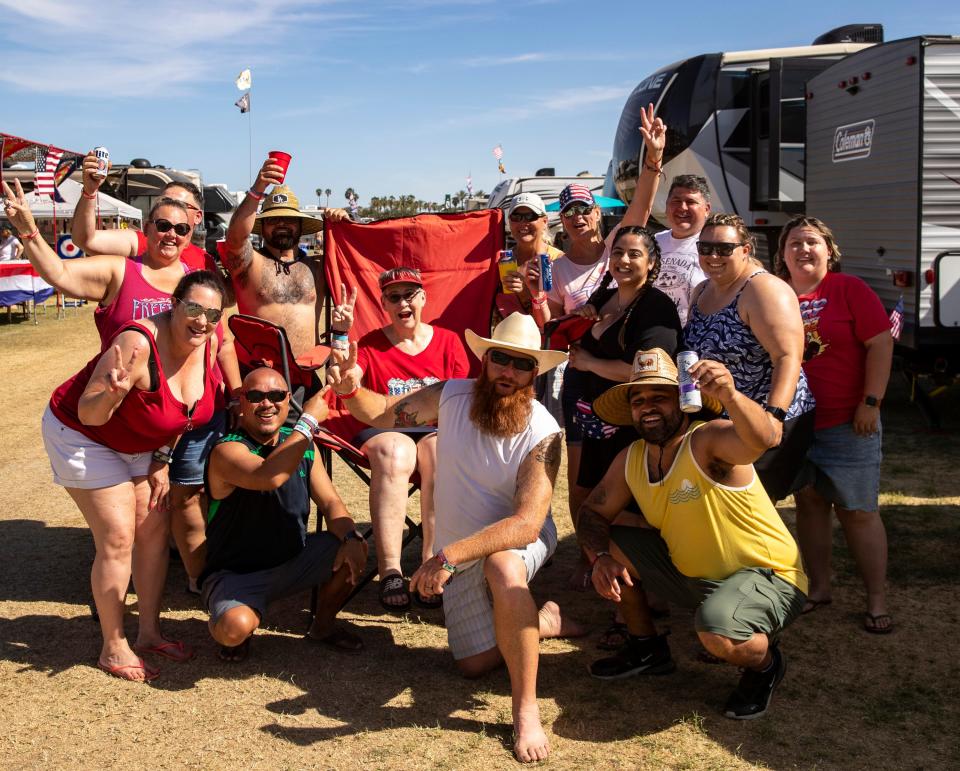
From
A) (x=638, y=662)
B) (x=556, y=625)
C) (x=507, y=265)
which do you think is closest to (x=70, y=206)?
(x=507, y=265)

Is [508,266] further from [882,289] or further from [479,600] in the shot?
[882,289]

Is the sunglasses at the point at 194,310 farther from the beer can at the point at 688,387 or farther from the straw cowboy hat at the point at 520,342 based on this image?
the beer can at the point at 688,387

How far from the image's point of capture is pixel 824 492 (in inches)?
155

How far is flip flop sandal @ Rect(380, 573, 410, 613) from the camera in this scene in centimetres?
389

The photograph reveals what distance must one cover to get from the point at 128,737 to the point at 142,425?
1.10 m

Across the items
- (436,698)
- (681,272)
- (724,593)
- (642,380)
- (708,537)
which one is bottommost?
(436,698)

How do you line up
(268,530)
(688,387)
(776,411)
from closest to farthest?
(688,387) → (776,411) → (268,530)

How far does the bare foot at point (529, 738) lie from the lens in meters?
2.94

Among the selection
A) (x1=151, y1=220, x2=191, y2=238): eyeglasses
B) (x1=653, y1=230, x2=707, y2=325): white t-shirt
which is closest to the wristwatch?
(x1=653, y1=230, x2=707, y2=325): white t-shirt

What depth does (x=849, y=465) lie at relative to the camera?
3850 millimetres

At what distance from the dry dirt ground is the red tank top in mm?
917

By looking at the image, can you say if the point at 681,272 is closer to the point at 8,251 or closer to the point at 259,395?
the point at 259,395

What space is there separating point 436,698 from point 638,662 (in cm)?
78

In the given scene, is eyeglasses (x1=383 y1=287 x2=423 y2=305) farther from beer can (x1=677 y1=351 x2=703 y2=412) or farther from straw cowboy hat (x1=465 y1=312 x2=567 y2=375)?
beer can (x1=677 y1=351 x2=703 y2=412)
